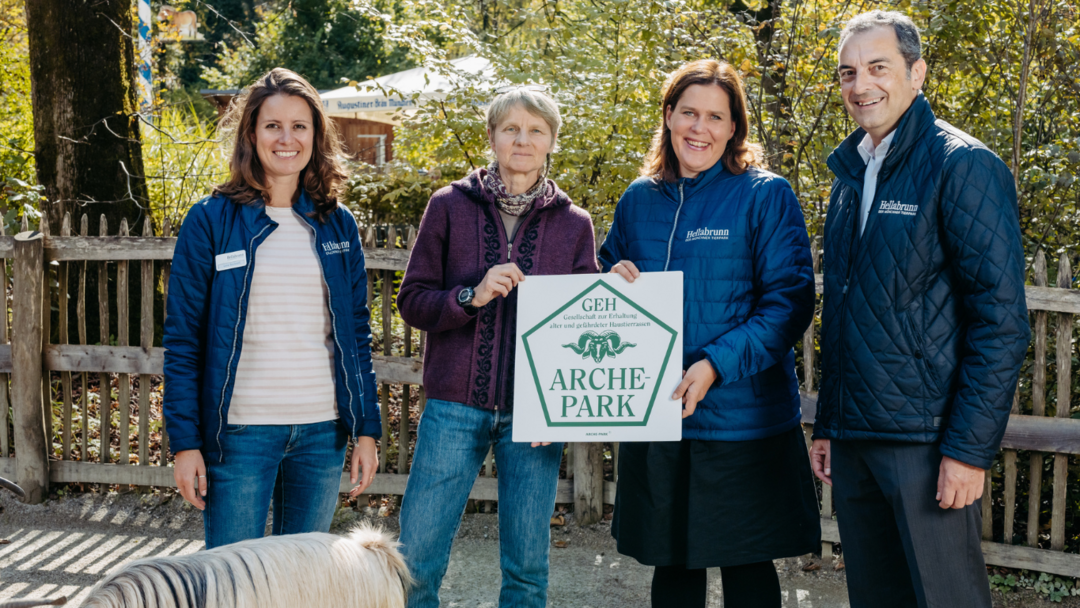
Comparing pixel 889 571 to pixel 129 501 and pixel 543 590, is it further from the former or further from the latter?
pixel 129 501

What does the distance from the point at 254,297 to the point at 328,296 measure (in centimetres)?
22

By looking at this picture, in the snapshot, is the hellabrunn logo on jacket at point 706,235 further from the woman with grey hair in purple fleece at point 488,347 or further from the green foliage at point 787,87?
the green foliage at point 787,87

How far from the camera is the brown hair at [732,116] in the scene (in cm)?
272

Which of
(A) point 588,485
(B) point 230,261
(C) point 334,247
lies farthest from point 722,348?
(A) point 588,485

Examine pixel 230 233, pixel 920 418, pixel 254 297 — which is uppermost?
pixel 230 233

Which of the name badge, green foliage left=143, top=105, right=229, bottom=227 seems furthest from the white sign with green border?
green foliage left=143, top=105, right=229, bottom=227

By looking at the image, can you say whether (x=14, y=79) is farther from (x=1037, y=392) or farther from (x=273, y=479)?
(x=1037, y=392)

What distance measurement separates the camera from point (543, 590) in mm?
2748

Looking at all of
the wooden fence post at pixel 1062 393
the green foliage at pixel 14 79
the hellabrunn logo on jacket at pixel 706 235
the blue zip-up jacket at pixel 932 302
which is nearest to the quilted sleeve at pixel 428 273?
the hellabrunn logo on jacket at pixel 706 235

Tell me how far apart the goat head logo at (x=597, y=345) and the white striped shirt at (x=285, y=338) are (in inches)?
30.4

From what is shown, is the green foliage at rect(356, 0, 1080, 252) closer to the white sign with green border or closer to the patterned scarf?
the patterned scarf

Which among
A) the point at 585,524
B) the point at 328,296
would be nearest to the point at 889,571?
the point at 328,296

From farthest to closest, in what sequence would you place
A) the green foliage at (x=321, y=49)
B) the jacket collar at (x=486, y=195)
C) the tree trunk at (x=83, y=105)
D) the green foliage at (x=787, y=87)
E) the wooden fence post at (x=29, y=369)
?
1. the green foliage at (x=321, y=49)
2. the tree trunk at (x=83, y=105)
3. the wooden fence post at (x=29, y=369)
4. the green foliage at (x=787, y=87)
5. the jacket collar at (x=486, y=195)

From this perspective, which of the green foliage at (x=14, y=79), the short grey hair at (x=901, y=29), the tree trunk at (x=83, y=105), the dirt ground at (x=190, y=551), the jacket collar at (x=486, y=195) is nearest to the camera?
the short grey hair at (x=901, y=29)
